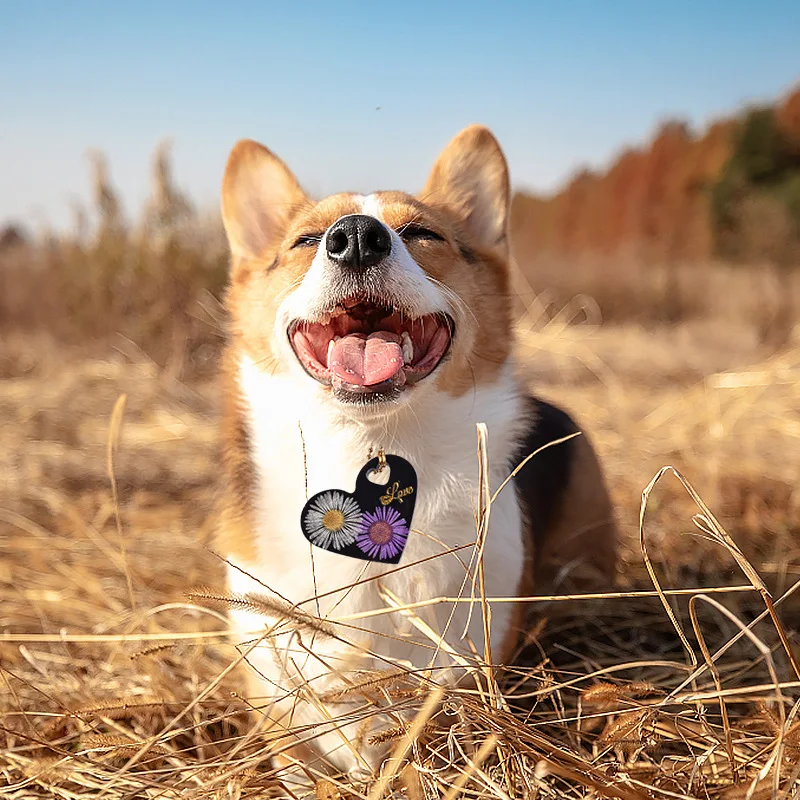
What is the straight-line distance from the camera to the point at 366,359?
5.99 feet

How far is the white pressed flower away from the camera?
1.87 m

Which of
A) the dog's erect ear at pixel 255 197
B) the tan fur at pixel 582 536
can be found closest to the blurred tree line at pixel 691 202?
the tan fur at pixel 582 536

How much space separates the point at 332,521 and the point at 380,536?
0.41 feet

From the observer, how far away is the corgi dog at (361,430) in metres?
1.82

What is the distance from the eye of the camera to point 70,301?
24.1 ft

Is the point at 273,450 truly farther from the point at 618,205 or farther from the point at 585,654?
the point at 618,205

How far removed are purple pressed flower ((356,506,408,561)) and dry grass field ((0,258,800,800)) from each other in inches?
12.7

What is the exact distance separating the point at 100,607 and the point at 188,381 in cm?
377

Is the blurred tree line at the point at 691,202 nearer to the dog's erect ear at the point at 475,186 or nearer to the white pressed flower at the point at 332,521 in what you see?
the dog's erect ear at the point at 475,186

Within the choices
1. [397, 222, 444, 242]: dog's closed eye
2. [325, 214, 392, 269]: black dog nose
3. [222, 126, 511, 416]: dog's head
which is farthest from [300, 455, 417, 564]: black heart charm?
[397, 222, 444, 242]: dog's closed eye

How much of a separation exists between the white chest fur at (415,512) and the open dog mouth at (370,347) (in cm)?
10

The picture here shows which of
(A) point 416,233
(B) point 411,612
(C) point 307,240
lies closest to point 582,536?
(B) point 411,612

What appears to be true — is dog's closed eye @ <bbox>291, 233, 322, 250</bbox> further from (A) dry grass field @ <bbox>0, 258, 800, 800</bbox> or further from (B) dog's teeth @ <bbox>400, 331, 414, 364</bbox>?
(A) dry grass field @ <bbox>0, 258, 800, 800</bbox>

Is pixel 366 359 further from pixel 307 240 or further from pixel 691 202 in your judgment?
pixel 691 202
